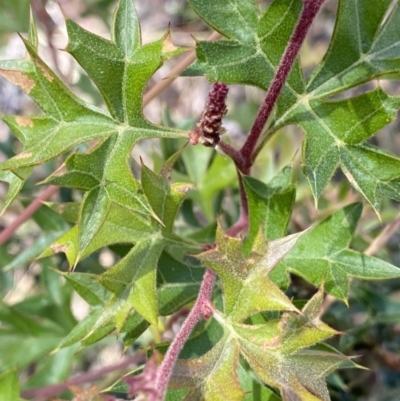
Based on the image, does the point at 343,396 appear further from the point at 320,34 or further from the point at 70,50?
the point at 320,34

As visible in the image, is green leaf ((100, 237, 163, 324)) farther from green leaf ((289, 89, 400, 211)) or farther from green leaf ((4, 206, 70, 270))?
green leaf ((4, 206, 70, 270))

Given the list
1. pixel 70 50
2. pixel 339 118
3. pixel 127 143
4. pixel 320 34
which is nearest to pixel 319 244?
pixel 339 118

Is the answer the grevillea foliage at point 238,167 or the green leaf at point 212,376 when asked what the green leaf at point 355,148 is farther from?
the green leaf at point 212,376

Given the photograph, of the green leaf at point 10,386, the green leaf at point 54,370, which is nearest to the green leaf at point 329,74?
the green leaf at point 10,386

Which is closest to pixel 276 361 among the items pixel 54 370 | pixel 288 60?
pixel 288 60

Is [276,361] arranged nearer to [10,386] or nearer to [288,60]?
[288,60]

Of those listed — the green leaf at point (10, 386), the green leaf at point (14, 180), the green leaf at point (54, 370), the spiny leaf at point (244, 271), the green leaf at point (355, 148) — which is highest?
the green leaf at point (355, 148)
